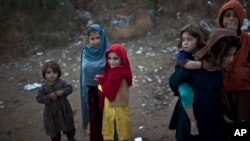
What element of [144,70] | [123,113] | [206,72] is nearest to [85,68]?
[123,113]

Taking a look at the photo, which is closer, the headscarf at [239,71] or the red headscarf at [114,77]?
the headscarf at [239,71]

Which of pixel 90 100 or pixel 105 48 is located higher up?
pixel 105 48

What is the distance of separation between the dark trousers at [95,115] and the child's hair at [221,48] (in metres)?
1.48

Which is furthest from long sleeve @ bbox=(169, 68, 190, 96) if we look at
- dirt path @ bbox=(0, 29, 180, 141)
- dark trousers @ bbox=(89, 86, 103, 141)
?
dirt path @ bbox=(0, 29, 180, 141)

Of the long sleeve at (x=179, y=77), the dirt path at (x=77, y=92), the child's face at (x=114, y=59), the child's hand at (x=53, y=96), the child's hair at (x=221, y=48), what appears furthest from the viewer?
the dirt path at (x=77, y=92)

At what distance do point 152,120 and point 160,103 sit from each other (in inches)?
18.0

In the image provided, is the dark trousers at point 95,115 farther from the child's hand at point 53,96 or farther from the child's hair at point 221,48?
the child's hair at point 221,48

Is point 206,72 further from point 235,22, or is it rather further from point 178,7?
point 178,7

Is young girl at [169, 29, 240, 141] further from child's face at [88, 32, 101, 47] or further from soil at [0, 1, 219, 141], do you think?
soil at [0, 1, 219, 141]

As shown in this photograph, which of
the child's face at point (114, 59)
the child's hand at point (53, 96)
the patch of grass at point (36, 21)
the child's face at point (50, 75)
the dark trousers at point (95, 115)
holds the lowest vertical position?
the dark trousers at point (95, 115)

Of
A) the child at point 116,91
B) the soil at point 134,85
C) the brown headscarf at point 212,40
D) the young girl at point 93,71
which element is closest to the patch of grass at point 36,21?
the soil at point 134,85

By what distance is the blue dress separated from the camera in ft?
8.53

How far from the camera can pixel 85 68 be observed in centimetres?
345

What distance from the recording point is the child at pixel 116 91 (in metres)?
3.12
